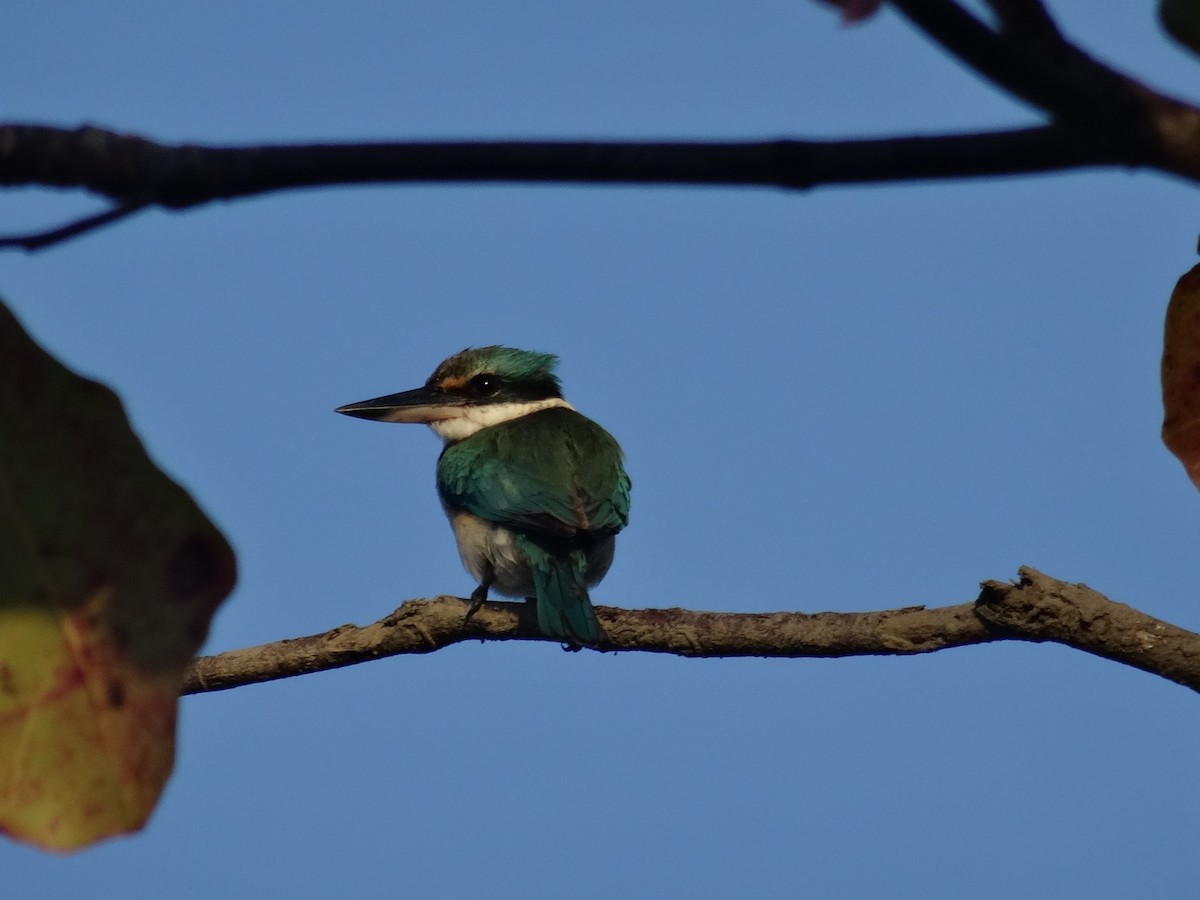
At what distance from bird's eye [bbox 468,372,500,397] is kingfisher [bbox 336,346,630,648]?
149 millimetres

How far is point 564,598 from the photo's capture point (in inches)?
186

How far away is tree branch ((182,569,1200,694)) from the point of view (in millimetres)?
2828

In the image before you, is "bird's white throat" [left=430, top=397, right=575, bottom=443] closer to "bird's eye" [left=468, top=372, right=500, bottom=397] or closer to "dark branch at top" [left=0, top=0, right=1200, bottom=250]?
"bird's eye" [left=468, top=372, right=500, bottom=397]

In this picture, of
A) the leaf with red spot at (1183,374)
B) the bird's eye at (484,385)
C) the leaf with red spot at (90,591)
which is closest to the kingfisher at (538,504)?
the bird's eye at (484,385)

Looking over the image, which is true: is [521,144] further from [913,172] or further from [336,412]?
[336,412]

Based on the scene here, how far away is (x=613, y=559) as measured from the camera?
19.2 ft

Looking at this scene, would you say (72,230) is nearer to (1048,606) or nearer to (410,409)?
(1048,606)

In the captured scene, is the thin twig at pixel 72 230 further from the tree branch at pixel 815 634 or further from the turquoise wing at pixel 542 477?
the turquoise wing at pixel 542 477

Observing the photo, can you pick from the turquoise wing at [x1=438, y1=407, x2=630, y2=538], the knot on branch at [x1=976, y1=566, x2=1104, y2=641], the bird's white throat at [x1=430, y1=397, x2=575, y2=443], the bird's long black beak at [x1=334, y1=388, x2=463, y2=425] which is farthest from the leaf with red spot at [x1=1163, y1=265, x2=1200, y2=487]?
the bird's long black beak at [x1=334, y1=388, x2=463, y2=425]

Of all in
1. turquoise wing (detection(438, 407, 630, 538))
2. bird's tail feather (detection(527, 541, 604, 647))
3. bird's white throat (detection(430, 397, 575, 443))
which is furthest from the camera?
bird's white throat (detection(430, 397, 575, 443))

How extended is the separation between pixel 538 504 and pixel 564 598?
67cm

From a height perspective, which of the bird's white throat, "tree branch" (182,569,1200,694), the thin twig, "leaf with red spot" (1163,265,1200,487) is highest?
the bird's white throat

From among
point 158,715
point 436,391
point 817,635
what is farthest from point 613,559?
point 158,715

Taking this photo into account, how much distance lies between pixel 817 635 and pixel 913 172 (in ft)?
8.25
